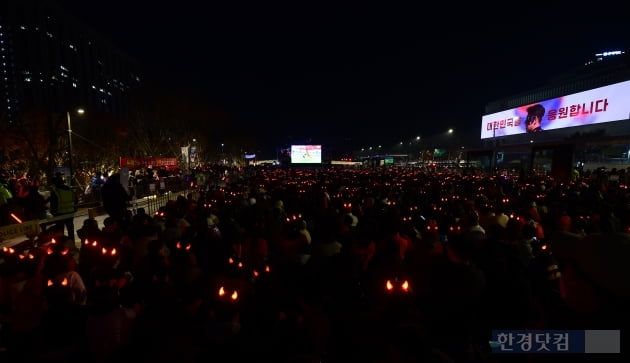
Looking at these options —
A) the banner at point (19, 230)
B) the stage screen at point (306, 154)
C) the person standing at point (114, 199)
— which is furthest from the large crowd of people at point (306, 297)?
the stage screen at point (306, 154)

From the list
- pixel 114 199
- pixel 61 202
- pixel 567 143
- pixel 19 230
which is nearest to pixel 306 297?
pixel 19 230

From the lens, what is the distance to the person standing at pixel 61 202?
926cm

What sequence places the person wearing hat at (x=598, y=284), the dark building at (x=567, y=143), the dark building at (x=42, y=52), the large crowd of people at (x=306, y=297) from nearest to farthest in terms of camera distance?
the person wearing hat at (x=598, y=284) → the large crowd of people at (x=306, y=297) → the dark building at (x=567, y=143) → the dark building at (x=42, y=52)

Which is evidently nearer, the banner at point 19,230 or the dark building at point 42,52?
the banner at point 19,230

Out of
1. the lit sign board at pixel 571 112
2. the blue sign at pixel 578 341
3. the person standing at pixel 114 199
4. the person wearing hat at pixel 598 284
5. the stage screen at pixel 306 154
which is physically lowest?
the person standing at pixel 114 199

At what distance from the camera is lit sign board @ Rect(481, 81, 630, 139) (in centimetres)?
3412

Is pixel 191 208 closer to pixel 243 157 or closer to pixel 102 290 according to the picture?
pixel 102 290

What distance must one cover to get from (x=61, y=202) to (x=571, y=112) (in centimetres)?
5109

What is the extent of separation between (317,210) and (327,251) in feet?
14.8

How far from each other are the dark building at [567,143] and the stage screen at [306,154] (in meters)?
21.7

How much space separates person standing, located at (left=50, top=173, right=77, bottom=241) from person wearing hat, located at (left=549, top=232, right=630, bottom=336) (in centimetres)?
1113

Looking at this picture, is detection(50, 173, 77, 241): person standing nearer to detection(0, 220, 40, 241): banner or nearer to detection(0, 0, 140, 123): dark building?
detection(0, 220, 40, 241): banner

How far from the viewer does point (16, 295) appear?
4609mm

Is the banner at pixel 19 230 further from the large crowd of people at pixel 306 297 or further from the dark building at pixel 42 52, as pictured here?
the dark building at pixel 42 52
